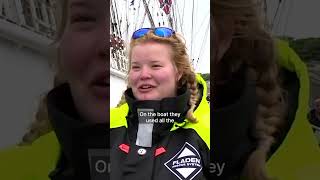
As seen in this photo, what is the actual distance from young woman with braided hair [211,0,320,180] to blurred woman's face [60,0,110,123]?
0.58 m

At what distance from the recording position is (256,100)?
2.81 metres

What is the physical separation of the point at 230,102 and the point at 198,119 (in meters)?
0.24

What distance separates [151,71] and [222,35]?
0.45m

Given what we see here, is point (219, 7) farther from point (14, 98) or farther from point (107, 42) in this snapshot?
point (14, 98)

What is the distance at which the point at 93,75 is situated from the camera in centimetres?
276

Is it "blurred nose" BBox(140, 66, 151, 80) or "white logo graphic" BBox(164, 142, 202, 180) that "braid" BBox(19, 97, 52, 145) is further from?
"white logo graphic" BBox(164, 142, 202, 180)

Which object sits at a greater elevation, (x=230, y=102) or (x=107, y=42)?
(x=107, y=42)

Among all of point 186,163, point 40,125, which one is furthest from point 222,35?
point 40,125

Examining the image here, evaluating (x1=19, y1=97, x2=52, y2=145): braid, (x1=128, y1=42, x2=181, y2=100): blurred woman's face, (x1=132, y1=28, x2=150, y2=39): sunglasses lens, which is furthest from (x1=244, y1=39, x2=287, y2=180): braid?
(x1=19, y1=97, x2=52, y2=145): braid

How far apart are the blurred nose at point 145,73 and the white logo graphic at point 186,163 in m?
0.39

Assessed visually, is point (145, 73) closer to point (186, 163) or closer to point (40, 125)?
point (186, 163)

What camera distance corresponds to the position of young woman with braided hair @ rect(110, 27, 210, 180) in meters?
2.58

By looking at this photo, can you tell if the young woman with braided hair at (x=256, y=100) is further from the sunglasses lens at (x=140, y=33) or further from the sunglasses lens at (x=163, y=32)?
the sunglasses lens at (x=140, y=33)

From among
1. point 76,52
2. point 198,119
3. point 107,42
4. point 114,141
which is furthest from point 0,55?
point 198,119
